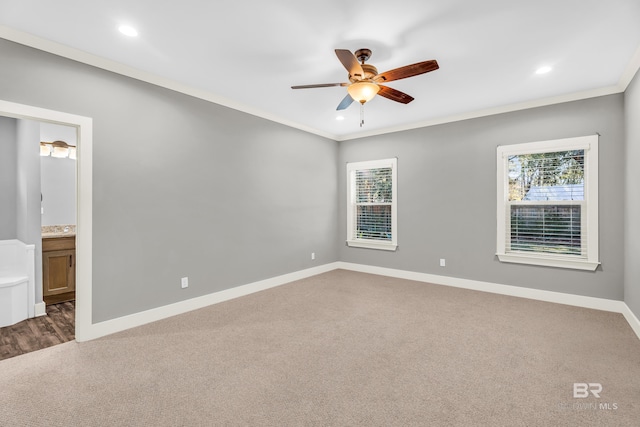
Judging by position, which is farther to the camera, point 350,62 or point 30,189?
point 30,189

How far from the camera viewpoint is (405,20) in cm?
234

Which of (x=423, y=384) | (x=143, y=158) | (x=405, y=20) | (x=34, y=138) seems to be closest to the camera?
(x=423, y=384)

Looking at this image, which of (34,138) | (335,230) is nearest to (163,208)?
(34,138)

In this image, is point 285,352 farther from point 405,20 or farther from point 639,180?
point 639,180

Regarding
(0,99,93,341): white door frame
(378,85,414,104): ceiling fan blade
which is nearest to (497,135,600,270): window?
(378,85,414,104): ceiling fan blade

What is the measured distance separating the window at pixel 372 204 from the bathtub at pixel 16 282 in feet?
15.1

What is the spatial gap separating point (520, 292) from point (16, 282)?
6.17m

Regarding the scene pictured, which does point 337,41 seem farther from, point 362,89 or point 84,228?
point 84,228

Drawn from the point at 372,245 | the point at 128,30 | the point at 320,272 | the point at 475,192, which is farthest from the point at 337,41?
the point at 320,272

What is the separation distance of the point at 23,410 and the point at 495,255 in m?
5.07

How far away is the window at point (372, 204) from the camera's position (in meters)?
5.49

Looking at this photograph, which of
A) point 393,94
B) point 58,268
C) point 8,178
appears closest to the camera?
point 393,94

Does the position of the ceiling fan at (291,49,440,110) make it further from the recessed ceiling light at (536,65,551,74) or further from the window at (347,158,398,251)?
the window at (347,158,398,251)

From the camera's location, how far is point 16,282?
3.41m
